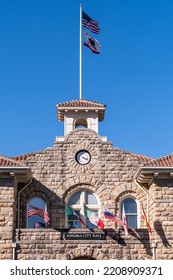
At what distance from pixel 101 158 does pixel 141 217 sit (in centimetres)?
356

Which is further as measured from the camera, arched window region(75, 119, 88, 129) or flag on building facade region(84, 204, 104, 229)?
arched window region(75, 119, 88, 129)

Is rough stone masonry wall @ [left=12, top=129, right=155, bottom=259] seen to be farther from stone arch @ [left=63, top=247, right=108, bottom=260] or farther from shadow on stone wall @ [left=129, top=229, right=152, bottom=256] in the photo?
stone arch @ [left=63, top=247, right=108, bottom=260]

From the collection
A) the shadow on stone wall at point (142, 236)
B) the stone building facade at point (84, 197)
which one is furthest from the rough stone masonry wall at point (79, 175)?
the shadow on stone wall at point (142, 236)

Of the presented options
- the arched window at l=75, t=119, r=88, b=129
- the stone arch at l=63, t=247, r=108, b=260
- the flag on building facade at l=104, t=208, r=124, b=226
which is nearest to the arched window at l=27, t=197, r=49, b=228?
the stone arch at l=63, t=247, r=108, b=260

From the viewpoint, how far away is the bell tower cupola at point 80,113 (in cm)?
3244

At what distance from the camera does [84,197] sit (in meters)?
30.0

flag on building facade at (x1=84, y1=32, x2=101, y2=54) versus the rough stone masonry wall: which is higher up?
flag on building facade at (x1=84, y1=32, x2=101, y2=54)

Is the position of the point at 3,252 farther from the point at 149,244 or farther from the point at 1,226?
the point at 149,244

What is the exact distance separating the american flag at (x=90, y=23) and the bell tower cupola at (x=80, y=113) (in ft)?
18.0

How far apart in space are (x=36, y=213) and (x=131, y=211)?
4.75m

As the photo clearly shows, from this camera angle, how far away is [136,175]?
96.2 ft

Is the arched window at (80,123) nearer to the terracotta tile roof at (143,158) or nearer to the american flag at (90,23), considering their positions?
the terracotta tile roof at (143,158)

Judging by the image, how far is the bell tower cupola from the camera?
106ft
